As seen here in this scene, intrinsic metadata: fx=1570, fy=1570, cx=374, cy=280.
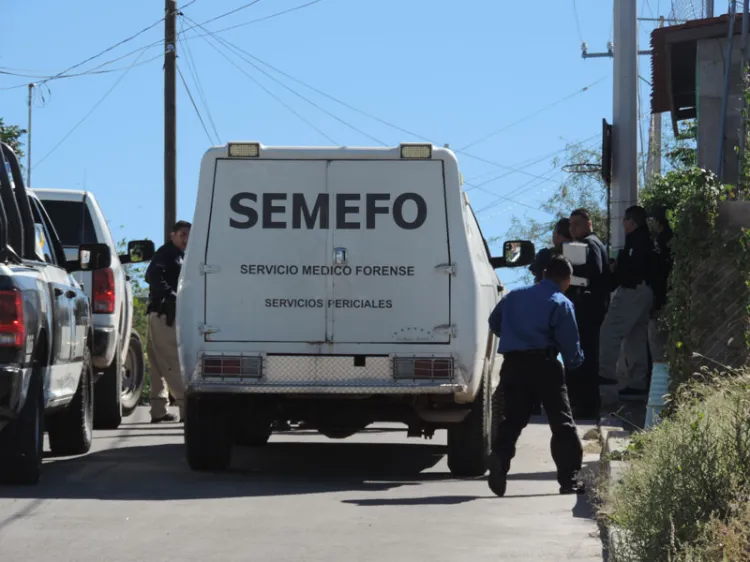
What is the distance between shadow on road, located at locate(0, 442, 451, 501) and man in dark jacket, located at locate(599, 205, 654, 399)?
191 cm

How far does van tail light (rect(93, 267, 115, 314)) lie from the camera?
48.6 feet

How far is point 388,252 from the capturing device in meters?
11.3

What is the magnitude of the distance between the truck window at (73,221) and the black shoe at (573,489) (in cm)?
637

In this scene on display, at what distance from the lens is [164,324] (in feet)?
53.0

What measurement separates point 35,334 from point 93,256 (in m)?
2.03

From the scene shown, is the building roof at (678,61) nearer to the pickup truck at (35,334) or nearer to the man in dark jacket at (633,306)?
the man in dark jacket at (633,306)

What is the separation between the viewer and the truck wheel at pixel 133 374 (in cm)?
1770

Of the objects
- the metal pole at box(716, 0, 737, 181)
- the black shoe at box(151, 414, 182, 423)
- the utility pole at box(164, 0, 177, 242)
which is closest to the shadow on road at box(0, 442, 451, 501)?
the black shoe at box(151, 414, 182, 423)

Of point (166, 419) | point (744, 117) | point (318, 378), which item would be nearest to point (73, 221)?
point (166, 419)

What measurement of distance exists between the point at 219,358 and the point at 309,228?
1.14m

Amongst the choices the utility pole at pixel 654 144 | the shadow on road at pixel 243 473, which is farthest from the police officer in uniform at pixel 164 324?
the utility pole at pixel 654 144

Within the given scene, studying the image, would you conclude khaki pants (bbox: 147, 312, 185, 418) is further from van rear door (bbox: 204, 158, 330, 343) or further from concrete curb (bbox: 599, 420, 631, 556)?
van rear door (bbox: 204, 158, 330, 343)

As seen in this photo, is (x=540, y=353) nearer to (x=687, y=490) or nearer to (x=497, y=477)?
(x=497, y=477)

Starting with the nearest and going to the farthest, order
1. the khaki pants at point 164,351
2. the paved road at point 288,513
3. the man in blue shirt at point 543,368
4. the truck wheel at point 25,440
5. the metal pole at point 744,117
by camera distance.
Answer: the paved road at point 288,513 → the truck wheel at point 25,440 → the man in blue shirt at point 543,368 → the metal pole at point 744,117 → the khaki pants at point 164,351
